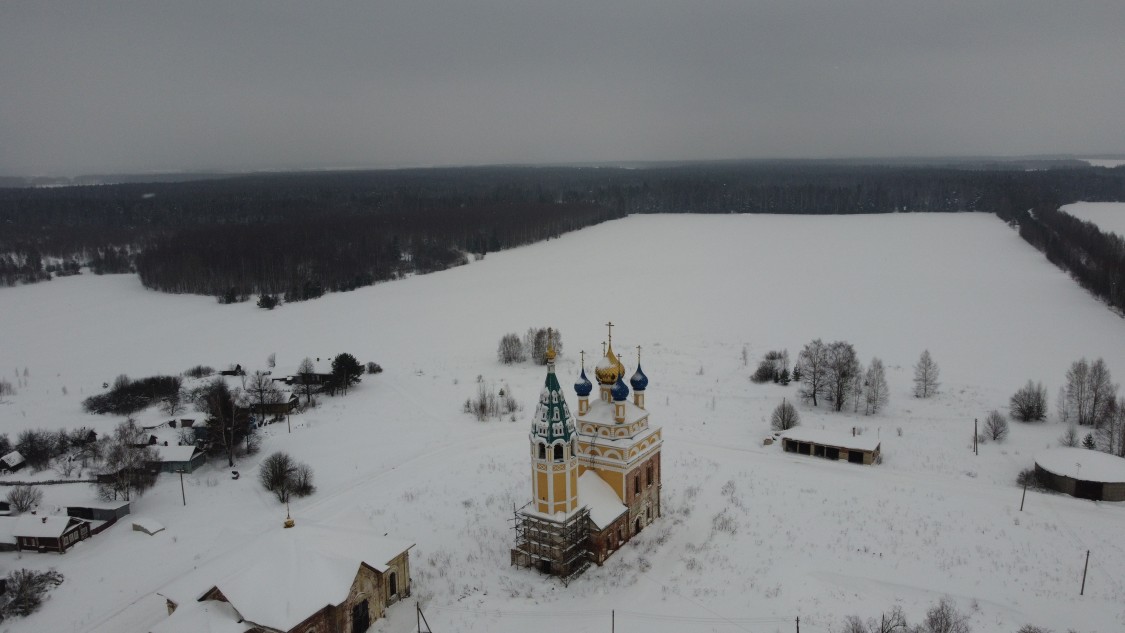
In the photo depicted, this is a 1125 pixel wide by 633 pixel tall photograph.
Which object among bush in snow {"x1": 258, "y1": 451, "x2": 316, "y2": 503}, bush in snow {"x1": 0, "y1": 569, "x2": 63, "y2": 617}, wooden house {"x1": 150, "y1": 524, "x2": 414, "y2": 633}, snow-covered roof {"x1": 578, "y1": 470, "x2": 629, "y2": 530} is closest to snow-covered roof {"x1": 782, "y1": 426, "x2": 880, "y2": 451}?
snow-covered roof {"x1": 578, "y1": 470, "x2": 629, "y2": 530}

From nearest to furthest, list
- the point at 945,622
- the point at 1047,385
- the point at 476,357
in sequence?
1. the point at 945,622
2. the point at 1047,385
3. the point at 476,357

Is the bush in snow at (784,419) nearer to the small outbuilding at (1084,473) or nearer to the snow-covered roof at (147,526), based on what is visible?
the small outbuilding at (1084,473)

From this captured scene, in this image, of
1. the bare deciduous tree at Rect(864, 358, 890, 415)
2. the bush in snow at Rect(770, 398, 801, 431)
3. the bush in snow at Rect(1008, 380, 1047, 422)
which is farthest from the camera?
the bare deciduous tree at Rect(864, 358, 890, 415)

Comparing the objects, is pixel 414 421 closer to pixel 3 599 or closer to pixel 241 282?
pixel 3 599

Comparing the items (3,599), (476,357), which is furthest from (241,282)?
(3,599)

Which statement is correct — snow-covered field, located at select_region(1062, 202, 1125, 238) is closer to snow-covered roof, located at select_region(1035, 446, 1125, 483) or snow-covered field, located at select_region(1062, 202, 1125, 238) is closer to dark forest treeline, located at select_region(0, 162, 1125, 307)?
dark forest treeline, located at select_region(0, 162, 1125, 307)

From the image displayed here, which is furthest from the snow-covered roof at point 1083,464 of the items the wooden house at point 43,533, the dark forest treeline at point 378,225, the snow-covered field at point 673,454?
the dark forest treeline at point 378,225
